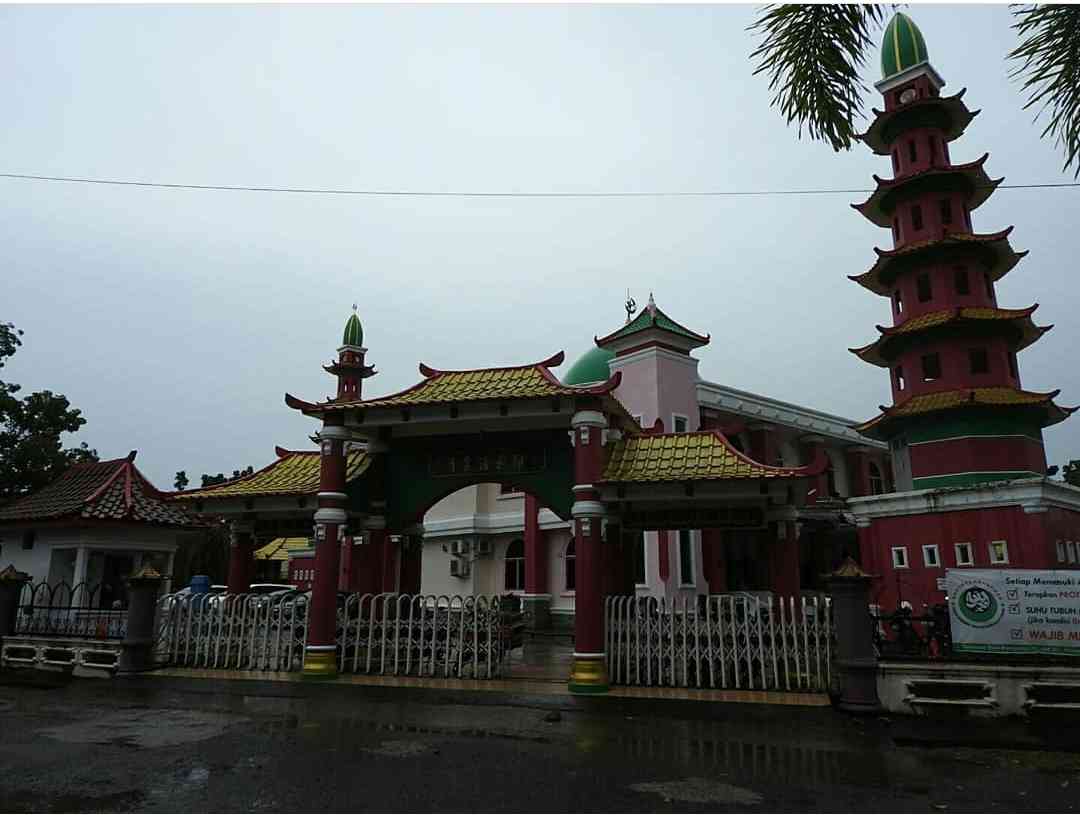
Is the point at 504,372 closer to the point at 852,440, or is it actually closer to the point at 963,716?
the point at 963,716

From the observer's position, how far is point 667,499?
12453 millimetres

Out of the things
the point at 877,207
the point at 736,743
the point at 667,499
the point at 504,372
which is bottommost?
the point at 736,743

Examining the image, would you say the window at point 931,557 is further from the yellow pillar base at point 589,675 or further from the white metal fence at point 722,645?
the yellow pillar base at point 589,675

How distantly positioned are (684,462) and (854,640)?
3769 mm

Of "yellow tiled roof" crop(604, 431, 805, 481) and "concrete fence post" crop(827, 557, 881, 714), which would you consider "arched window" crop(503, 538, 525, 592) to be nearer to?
"yellow tiled roof" crop(604, 431, 805, 481)

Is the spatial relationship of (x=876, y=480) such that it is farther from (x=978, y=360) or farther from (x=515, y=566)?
(x=515, y=566)

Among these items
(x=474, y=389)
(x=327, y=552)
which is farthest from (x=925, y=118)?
(x=327, y=552)

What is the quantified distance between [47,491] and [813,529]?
26125 mm

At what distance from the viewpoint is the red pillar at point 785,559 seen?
1350cm

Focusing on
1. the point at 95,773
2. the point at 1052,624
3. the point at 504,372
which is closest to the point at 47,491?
the point at 504,372

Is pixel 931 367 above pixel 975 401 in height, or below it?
above

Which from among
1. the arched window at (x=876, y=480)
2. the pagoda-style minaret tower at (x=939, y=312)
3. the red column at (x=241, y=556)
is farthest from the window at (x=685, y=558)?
the arched window at (x=876, y=480)

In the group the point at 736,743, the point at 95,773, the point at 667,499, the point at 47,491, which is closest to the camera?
the point at 95,773

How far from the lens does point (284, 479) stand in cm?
1512
